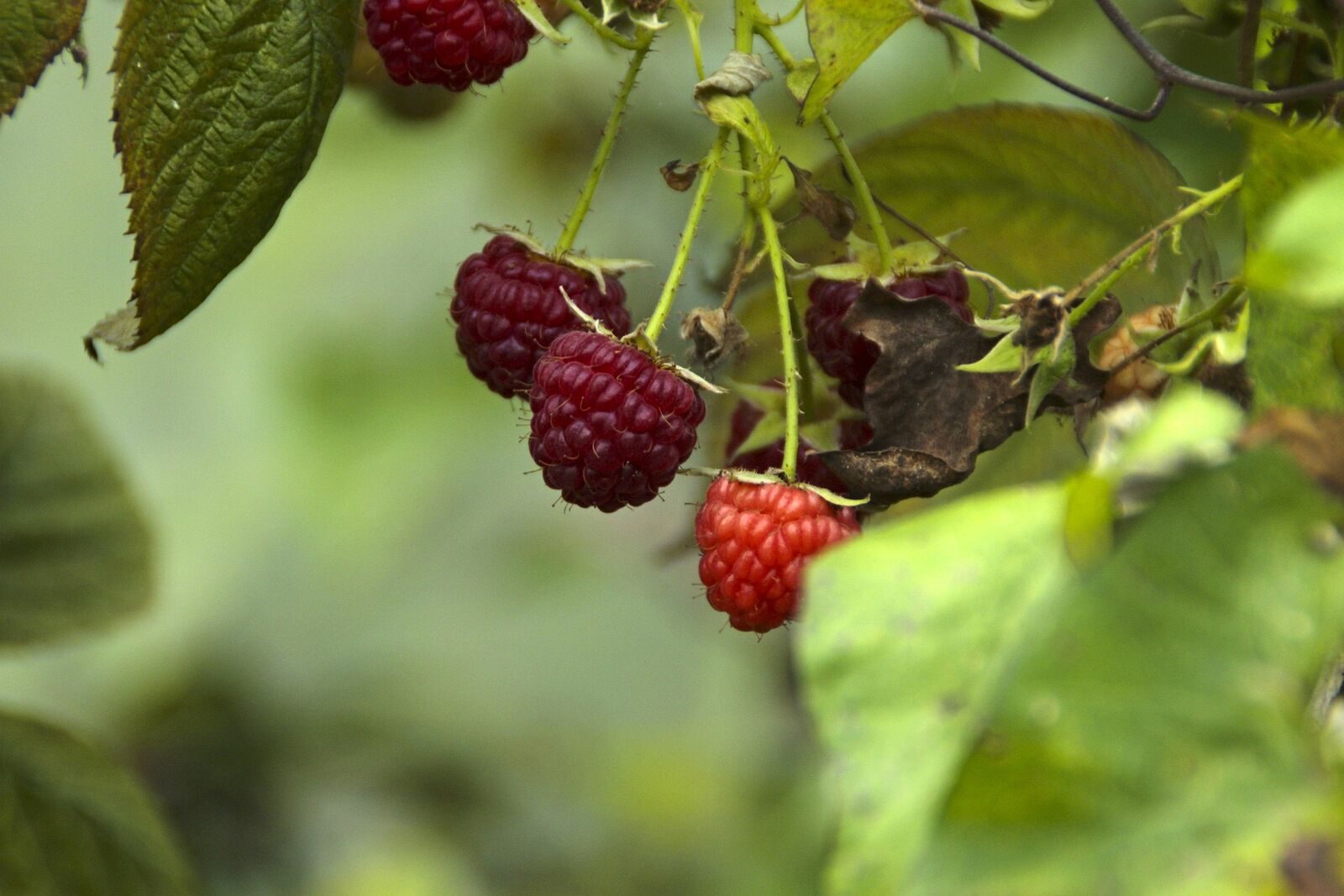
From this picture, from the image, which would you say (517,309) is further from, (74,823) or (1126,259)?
(74,823)

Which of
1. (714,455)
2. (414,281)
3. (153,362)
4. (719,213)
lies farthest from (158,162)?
(153,362)

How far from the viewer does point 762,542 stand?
696mm

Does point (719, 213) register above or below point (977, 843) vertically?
below

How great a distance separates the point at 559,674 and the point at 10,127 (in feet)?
4.44

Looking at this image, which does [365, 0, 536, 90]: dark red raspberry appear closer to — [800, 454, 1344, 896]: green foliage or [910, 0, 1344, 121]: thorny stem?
[910, 0, 1344, 121]: thorny stem

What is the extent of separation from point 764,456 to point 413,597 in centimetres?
154

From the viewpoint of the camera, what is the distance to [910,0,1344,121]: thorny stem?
634mm

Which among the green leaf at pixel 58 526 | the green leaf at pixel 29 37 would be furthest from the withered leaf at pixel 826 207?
the green leaf at pixel 58 526

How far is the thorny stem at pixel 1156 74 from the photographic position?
634mm

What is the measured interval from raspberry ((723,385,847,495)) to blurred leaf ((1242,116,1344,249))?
0.74ft

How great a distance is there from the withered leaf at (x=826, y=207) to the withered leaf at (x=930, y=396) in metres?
0.10

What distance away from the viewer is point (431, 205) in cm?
230

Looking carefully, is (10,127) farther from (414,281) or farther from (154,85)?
(154,85)

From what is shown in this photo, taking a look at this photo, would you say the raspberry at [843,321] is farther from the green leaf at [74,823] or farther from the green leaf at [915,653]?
the green leaf at [74,823]
